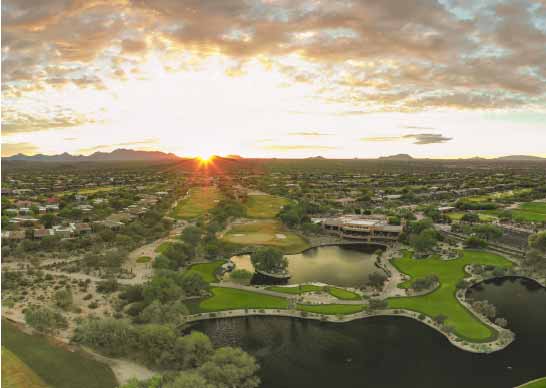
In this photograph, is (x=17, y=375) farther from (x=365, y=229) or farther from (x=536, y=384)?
(x=365, y=229)

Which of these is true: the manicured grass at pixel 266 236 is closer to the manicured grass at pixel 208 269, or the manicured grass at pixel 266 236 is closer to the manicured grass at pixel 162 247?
the manicured grass at pixel 162 247

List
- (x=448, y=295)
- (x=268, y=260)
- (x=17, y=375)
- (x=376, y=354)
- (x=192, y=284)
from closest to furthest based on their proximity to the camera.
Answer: (x=17, y=375)
(x=376, y=354)
(x=448, y=295)
(x=192, y=284)
(x=268, y=260)

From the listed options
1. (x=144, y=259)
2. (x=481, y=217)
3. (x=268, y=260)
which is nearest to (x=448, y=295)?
(x=268, y=260)

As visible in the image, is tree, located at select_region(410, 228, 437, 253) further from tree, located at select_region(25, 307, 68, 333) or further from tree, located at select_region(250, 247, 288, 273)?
tree, located at select_region(25, 307, 68, 333)

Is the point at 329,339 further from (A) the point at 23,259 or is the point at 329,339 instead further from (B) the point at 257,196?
(B) the point at 257,196

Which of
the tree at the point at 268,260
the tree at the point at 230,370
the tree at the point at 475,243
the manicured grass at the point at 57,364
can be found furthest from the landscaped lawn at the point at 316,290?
the tree at the point at 475,243

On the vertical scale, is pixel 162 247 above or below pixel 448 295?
above
